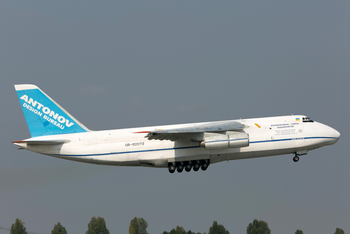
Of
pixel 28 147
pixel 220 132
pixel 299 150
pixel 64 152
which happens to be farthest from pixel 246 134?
pixel 28 147

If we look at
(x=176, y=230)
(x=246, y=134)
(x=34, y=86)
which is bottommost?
(x=176, y=230)

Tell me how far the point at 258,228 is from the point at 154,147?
43967 millimetres

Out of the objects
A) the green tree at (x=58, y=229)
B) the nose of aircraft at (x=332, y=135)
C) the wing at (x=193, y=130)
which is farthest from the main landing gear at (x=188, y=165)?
the green tree at (x=58, y=229)

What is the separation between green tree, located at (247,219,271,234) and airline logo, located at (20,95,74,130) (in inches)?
1768

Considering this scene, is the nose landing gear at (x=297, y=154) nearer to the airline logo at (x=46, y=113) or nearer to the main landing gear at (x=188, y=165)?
the main landing gear at (x=188, y=165)

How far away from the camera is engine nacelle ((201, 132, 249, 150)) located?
24266 mm

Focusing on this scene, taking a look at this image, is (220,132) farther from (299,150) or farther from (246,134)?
(299,150)

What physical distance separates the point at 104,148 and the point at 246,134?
7.68m

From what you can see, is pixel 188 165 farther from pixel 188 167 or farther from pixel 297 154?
pixel 297 154

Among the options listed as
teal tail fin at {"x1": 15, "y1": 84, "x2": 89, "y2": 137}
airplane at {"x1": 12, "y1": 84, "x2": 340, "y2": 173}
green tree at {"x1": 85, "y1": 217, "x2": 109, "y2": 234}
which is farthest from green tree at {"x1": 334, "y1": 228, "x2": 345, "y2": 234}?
teal tail fin at {"x1": 15, "y1": 84, "x2": 89, "y2": 137}

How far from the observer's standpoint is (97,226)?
61.4m

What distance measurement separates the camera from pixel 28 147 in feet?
83.3

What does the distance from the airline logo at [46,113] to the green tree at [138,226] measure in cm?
3732

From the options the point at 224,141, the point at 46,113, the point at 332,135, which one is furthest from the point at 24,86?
the point at 332,135
